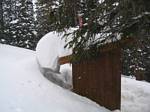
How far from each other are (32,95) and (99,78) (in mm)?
2520

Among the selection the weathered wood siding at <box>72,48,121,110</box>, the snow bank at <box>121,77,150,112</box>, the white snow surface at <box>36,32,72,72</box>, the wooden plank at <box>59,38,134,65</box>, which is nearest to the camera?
the wooden plank at <box>59,38,134,65</box>

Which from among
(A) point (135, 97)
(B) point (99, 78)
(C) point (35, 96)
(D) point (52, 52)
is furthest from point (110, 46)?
(A) point (135, 97)

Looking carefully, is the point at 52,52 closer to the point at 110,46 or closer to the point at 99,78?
the point at 99,78

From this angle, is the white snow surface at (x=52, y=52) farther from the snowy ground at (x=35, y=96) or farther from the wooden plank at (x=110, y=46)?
the snowy ground at (x=35, y=96)

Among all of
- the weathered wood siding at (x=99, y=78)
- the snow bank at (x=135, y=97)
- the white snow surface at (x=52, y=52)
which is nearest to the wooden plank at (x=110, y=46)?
the white snow surface at (x=52, y=52)

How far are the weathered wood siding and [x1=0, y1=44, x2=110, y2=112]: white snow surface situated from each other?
1.85 feet

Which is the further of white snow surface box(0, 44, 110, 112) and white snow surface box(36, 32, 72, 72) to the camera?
white snow surface box(36, 32, 72, 72)

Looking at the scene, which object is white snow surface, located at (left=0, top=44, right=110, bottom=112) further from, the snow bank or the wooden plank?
the snow bank

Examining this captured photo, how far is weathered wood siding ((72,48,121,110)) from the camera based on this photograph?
10.7 metres

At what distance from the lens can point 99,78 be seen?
10703mm

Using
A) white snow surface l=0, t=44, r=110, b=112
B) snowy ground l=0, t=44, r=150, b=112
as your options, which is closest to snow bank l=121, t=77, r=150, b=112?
snowy ground l=0, t=44, r=150, b=112

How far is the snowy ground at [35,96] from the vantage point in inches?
325

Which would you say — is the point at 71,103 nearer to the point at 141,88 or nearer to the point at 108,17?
the point at 108,17

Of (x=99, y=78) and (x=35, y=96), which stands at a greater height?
(x=35, y=96)
